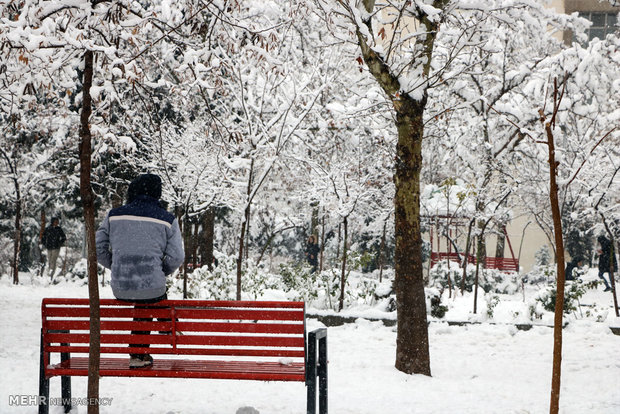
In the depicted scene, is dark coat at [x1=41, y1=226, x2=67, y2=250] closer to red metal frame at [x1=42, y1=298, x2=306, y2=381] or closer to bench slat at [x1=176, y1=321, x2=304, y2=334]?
red metal frame at [x1=42, y1=298, x2=306, y2=381]

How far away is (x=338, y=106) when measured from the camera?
1400 cm

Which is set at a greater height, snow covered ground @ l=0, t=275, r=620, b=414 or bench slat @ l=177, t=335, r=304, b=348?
bench slat @ l=177, t=335, r=304, b=348

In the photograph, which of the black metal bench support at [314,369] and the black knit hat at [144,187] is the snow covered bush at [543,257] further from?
the black knit hat at [144,187]

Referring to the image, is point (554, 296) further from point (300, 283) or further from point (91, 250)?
point (91, 250)

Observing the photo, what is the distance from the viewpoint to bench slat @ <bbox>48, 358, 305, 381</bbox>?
420 cm

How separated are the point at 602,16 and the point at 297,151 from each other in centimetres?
3193

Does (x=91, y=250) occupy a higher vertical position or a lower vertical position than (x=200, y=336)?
higher

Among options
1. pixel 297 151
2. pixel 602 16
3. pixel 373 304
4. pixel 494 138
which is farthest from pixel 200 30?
pixel 602 16

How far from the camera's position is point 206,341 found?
14.6 ft

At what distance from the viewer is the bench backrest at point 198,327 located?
4.32 meters

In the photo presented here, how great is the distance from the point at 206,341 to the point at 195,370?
24cm

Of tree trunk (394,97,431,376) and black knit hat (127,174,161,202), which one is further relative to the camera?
tree trunk (394,97,431,376)

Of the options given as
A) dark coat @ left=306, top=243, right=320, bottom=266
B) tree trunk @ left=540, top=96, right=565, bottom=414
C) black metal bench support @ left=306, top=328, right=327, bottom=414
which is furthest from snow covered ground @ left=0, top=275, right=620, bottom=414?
dark coat @ left=306, top=243, right=320, bottom=266

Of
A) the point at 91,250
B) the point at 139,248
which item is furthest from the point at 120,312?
the point at 91,250
